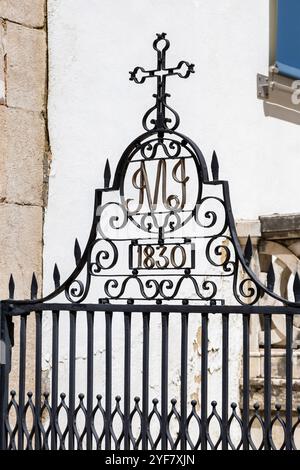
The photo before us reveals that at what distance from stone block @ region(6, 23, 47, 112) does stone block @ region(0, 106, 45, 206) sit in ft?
0.23

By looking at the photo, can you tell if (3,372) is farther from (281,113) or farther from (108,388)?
(281,113)

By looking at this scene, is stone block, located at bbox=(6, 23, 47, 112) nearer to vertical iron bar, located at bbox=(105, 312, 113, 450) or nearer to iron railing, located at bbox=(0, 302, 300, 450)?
iron railing, located at bbox=(0, 302, 300, 450)

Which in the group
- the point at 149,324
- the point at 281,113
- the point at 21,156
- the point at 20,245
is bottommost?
the point at 149,324

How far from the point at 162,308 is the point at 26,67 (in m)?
2.25

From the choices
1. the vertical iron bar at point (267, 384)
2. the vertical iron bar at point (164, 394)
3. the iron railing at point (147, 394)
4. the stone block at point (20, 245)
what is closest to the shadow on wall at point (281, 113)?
the stone block at point (20, 245)

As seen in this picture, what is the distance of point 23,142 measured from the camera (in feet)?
18.8

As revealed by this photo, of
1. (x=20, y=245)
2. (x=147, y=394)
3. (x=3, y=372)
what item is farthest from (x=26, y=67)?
(x=147, y=394)

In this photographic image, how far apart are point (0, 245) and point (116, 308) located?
165 cm

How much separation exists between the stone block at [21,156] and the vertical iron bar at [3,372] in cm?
132

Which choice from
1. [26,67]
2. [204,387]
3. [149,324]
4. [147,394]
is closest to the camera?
[204,387]

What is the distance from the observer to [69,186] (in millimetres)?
5855

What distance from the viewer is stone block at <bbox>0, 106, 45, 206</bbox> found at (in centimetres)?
564

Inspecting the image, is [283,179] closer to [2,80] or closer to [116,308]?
[2,80]
